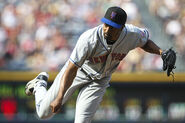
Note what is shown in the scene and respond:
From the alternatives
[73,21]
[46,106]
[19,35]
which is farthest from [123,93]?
[46,106]

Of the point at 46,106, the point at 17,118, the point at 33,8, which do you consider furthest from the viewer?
the point at 33,8

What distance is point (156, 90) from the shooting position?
9359 mm

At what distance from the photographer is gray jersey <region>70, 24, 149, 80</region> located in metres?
4.59

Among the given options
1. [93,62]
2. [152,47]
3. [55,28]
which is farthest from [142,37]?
[55,28]

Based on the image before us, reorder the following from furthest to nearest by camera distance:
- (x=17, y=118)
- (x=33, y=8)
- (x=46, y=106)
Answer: (x=33, y=8), (x=17, y=118), (x=46, y=106)

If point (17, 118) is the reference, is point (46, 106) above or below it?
above

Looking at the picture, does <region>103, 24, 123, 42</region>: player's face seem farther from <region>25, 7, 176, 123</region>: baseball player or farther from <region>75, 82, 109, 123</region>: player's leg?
<region>75, 82, 109, 123</region>: player's leg

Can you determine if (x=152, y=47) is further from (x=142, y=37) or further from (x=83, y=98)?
(x=83, y=98)

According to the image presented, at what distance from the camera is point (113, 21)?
446 centimetres

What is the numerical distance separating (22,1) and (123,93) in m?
3.17

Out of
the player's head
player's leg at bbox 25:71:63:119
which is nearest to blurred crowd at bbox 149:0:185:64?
player's leg at bbox 25:71:63:119

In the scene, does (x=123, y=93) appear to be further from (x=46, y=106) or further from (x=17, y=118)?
(x=46, y=106)

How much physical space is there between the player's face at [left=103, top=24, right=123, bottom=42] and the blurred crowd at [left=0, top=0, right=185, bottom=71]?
4.57 metres

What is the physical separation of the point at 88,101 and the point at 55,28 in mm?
4991
